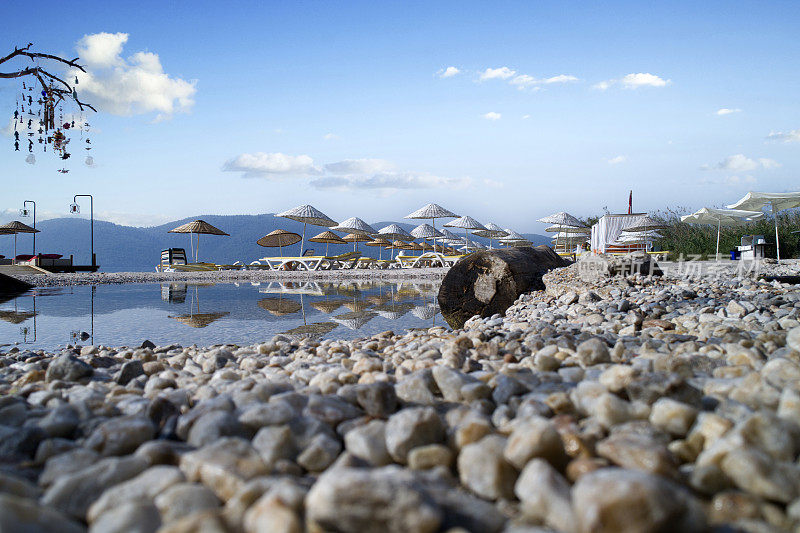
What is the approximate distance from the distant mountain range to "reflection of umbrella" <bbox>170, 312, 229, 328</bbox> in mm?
43206

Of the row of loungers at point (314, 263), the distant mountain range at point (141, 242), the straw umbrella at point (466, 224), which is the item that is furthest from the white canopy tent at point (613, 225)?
the distant mountain range at point (141, 242)

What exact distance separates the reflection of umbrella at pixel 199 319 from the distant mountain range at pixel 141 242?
43206 mm

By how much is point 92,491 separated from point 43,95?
5289 mm

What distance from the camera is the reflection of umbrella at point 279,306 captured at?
20.5ft

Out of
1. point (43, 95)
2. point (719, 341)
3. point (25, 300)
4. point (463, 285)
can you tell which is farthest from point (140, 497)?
point (25, 300)

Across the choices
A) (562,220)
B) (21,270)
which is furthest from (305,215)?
(562,220)

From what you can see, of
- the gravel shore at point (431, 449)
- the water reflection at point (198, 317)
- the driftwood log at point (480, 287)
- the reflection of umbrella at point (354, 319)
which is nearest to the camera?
the gravel shore at point (431, 449)

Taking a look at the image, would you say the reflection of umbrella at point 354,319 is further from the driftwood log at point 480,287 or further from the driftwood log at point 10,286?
the driftwood log at point 10,286

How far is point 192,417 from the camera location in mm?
1403

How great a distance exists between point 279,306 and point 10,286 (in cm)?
656

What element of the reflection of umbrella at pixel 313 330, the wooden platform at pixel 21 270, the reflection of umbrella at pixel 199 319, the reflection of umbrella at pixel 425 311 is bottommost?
the reflection of umbrella at pixel 313 330

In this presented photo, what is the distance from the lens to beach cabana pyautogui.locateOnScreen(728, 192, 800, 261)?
1435cm

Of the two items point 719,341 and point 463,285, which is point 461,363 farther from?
point 463,285

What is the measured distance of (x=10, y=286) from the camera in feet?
30.5
